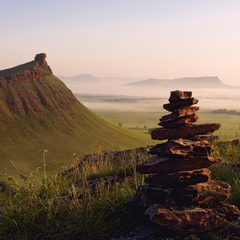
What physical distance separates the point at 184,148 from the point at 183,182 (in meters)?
0.70

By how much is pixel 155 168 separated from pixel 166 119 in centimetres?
109

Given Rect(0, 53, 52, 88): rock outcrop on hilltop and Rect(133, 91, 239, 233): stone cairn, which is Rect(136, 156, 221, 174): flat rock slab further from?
Rect(0, 53, 52, 88): rock outcrop on hilltop

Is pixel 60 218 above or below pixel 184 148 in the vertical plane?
below

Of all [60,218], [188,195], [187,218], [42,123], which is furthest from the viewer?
[42,123]

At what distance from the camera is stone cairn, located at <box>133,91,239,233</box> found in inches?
284

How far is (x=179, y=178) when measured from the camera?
25.5 feet

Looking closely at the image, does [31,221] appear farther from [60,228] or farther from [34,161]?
[34,161]

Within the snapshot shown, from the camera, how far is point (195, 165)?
793 centimetres

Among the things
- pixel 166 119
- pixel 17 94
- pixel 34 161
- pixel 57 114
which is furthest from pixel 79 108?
pixel 166 119

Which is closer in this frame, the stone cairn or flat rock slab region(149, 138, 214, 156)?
the stone cairn

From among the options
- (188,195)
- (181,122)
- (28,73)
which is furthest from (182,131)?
(28,73)

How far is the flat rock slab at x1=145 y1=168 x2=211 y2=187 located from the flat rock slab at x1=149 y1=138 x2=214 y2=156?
0.40m

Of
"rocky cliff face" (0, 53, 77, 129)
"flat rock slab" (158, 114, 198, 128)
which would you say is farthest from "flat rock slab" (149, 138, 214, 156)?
"rocky cliff face" (0, 53, 77, 129)

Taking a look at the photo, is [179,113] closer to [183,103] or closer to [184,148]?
[183,103]
